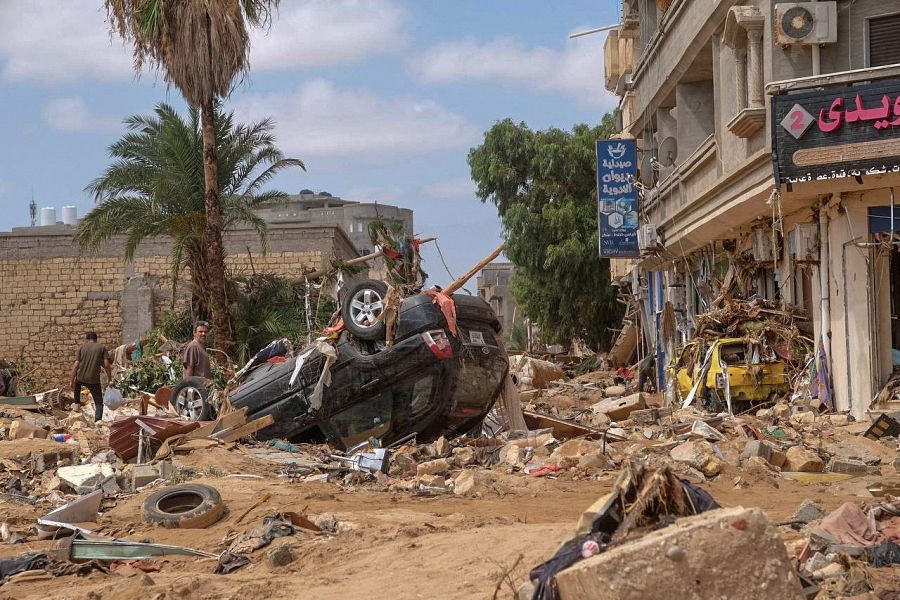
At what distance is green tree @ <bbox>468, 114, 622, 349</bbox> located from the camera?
36812 millimetres

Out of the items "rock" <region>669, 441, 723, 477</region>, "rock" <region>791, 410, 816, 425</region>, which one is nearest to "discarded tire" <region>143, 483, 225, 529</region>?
"rock" <region>669, 441, 723, 477</region>

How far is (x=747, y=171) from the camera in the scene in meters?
16.2

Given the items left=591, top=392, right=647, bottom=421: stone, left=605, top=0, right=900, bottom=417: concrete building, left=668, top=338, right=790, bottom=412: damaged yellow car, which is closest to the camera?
left=605, top=0, right=900, bottom=417: concrete building

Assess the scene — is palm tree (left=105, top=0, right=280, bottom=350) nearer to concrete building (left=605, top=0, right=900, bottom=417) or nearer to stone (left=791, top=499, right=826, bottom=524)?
concrete building (left=605, top=0, right=900, bottom=417)

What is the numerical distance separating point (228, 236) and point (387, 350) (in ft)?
59.1

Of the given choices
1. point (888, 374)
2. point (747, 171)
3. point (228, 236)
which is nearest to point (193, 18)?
point (228, 236)

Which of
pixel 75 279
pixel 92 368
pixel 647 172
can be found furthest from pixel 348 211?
pixel 92 368

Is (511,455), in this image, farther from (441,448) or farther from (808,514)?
(808,514)

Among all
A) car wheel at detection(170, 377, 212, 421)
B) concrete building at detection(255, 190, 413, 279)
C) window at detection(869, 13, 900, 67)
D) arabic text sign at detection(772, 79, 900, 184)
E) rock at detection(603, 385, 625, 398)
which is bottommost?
rock at detection(603, 385, 625, 398)

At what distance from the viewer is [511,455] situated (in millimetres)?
12188

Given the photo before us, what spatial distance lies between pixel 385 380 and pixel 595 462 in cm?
289

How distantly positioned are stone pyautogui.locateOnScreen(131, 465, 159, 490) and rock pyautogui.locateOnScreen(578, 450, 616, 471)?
4.34 m

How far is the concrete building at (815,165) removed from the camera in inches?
543

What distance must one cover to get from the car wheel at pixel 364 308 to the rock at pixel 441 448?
1439 millimetres
